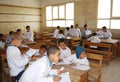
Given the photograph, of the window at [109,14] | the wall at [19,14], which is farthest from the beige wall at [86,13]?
the wall at [19,14]

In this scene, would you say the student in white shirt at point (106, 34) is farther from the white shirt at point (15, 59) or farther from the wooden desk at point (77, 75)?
the white shirt at point (15, 59)

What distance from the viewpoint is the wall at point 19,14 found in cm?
881

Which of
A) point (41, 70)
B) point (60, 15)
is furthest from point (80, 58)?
point (60, 15)

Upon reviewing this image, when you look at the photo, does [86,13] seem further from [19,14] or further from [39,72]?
[39,72]

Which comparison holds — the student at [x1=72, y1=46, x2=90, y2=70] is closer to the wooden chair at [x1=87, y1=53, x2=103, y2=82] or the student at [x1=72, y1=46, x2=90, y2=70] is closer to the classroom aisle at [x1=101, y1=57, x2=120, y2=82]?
the wooden chair at [x1=87, y1=53, x2=103, y2=82]

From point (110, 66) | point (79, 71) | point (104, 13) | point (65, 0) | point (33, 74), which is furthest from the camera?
point (65, 0)

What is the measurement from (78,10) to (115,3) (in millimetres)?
2282

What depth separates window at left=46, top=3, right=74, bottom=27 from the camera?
8.92m

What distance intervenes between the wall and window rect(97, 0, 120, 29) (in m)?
5.27

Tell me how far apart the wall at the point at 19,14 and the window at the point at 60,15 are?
979mm

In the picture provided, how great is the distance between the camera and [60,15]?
9.60 m

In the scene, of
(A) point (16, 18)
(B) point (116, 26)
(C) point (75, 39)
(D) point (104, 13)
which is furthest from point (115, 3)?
(A) point (16, 18)

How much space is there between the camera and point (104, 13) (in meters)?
7.32

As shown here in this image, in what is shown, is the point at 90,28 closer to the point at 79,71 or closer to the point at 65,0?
the point at 65,0
